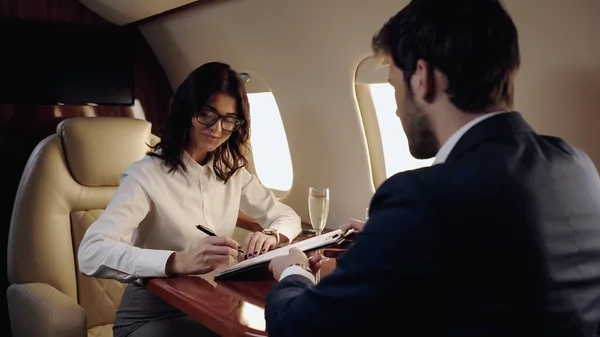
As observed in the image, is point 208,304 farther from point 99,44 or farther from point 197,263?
point 99,44

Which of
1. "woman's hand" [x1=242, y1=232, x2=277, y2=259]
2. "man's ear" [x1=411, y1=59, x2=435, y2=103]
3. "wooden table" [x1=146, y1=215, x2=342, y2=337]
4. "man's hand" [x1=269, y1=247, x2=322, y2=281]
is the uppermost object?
"man's ear" [x1=411, y1=59, x2=435, y2=103]

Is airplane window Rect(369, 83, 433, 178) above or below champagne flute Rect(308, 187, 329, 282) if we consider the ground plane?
above

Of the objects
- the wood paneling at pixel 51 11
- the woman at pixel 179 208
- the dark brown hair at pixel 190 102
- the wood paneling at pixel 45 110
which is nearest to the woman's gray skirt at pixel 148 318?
the woman at pixel 179 208

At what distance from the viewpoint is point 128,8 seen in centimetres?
328

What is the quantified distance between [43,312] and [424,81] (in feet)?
5.39

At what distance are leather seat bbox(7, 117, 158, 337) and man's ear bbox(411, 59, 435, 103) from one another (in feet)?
5.21

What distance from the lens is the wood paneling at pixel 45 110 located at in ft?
10.4

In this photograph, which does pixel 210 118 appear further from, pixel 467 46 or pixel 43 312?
pixel 467 46

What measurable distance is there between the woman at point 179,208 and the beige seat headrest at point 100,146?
46 centimetres

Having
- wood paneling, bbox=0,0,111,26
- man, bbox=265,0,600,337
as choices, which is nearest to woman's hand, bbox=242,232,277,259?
man, bbox=265,0,600,337

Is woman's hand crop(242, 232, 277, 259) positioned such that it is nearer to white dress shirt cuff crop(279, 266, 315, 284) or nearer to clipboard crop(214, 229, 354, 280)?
clipboard crop(214, 229, 354, 280)

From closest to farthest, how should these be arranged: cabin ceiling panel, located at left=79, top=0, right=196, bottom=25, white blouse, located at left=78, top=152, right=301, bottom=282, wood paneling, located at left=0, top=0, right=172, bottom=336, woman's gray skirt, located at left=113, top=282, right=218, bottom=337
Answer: white blouse, located at left=78, top=152, right=301, bottom=282 → woman's gray skirt, located at left=113, top=282, right=218, bottom=337 → cabin ceiling panel, located at left=79, top=0, right=196, bottom=25 → wood paneling, located at left=0, top=0, right=172, bottom=336

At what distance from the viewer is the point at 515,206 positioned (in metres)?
1.00

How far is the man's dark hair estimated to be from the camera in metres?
1.13
